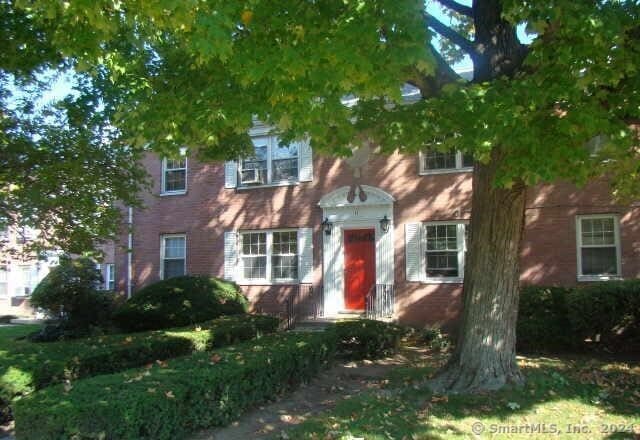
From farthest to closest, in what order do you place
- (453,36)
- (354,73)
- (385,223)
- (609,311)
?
(385,223) → (609,311) → (453,36) → (354,73)

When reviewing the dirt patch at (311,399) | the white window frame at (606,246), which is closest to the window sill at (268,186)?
the dirt patch at (311,399)

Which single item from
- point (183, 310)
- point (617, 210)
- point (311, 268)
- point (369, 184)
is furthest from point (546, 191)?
Result: point (183, 310)

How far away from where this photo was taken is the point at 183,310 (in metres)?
14.3

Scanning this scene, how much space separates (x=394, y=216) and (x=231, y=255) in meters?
5.43

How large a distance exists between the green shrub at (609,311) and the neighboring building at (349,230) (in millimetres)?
1892

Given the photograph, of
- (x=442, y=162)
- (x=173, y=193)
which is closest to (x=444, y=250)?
(x=442, y=162)

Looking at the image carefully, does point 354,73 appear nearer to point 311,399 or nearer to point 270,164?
point 311,399

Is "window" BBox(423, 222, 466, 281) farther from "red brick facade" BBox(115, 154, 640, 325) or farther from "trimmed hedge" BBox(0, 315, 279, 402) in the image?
"trimmed hedge" BBox(0, 315, 279, 402)

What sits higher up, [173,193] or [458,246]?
[173,193]

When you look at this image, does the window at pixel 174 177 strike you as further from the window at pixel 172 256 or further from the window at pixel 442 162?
the window at pixel 442 162

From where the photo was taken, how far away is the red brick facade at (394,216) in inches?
511

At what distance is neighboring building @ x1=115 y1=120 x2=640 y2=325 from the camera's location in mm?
12969

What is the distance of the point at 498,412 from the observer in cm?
654

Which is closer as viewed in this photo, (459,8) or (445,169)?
(459,8)
